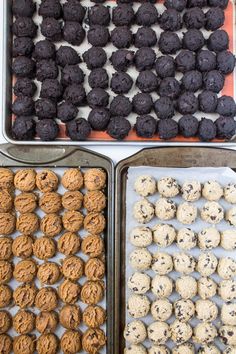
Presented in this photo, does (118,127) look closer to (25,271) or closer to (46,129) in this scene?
(46,129)

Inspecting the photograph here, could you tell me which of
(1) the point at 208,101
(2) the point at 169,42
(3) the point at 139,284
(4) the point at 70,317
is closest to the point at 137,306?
(3) the point at 139,284

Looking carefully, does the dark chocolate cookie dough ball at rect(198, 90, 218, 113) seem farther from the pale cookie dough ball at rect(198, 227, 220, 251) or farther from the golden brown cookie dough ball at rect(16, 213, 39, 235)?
the golden brown cookie dough ball at rect(16, 213, 39, 235)

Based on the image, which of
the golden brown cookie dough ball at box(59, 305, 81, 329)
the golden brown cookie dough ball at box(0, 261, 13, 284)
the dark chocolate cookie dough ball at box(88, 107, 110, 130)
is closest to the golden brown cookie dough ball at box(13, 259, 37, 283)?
the golden brown cookie dough ball at box(0, 261, 13, 284)

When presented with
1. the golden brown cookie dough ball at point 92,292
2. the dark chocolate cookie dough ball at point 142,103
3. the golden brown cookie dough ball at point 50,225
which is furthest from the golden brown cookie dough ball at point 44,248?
the dark chocolate cookie dough ball at point 142,103

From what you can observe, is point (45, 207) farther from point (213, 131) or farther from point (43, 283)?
point (213, 131)

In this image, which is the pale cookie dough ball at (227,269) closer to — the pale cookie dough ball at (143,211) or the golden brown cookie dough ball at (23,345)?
the pale cookie dough ball at (143,211)

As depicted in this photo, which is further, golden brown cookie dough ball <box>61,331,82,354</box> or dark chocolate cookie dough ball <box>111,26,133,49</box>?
dark chocolate cookie dough ball <box>111,26,133,49</box>

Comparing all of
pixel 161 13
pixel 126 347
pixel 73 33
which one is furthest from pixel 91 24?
pixel 126 347
